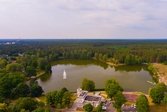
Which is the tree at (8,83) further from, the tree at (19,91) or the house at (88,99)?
the house at (88,99)

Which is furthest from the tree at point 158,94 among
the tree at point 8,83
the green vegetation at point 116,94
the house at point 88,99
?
the tree at point 8,83

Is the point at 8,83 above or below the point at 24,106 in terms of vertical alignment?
above

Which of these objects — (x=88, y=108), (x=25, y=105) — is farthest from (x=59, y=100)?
(x=25, y=105)

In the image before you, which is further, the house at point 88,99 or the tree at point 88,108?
the house at point 88,99

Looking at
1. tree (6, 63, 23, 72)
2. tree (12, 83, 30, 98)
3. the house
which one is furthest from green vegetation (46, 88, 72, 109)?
tree (6, 63, 23, 72)

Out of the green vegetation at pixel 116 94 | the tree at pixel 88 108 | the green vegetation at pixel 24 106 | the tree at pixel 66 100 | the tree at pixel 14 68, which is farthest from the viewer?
the tree at pixel 14 68

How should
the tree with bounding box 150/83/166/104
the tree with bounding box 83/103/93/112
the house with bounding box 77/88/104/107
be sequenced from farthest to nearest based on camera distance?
the tree with bounding box 150/83/166/104 → the house with bounding box 77/88/104/107 → the tree with bounding box 83/103/93/112

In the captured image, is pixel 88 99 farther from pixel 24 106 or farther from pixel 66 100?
pixel 24 106

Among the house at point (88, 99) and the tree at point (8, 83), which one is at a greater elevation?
the tree at point (8, 83)

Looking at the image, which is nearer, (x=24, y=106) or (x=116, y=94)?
(x=24, y=106)

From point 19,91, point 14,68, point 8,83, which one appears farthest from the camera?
point 14,68

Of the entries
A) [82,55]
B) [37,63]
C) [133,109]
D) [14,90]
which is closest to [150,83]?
[133,109]

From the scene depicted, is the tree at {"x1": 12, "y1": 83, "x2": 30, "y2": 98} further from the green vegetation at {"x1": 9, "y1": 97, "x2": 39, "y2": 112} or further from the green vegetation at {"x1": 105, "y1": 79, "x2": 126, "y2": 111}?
the green vegetation at {"x1": 105, "y1": 79, "x2": 126, "y2": 111}
